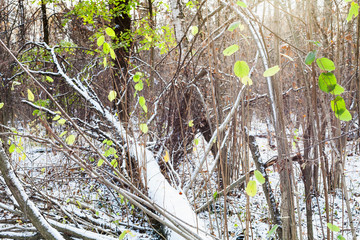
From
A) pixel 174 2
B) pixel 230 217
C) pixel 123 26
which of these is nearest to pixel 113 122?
pixel 230 217

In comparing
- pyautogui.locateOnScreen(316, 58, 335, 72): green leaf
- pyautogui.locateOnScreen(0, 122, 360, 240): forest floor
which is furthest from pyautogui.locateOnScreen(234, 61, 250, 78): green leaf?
pyautogui.locateOnScreen(0, 122, 360, 240): forest floor

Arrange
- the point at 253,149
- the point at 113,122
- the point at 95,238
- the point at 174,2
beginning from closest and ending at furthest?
the point at 95,238
the point at 253,149
the point at 113,122
the point at 174,2

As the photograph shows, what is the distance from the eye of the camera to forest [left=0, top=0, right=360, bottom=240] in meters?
0.83

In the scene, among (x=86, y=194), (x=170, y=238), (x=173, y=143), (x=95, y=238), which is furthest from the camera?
(x=86, y=194)

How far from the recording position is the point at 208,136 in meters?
3.17

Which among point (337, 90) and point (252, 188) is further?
point (252, 188)

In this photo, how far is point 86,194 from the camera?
3.13 m

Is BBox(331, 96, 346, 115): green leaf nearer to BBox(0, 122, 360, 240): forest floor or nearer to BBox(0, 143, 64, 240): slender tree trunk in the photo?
BBox(0, 143, 64, 240): slender tree trunk

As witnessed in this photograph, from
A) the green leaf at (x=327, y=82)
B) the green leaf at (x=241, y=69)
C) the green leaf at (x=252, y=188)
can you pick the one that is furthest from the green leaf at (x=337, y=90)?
the green leaf at (x=252, y=188)

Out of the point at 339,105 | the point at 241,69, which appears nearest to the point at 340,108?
the point at 339,105

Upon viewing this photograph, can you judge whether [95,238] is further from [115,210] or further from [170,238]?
[115,210]

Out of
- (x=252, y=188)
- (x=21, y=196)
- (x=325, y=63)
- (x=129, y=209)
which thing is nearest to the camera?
(x=325, y=63)

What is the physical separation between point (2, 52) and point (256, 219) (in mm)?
4708

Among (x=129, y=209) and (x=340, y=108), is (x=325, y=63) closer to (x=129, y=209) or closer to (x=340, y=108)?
(x=340, y=108)
